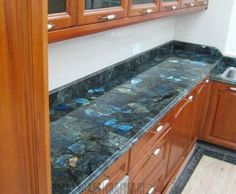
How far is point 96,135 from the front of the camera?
4.80ft

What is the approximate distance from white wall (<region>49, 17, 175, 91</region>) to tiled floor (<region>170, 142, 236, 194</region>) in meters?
1.20

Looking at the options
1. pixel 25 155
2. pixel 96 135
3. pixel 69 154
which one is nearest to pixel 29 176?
pixel 25 155

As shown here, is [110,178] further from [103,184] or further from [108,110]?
[108,110]

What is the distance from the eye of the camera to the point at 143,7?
168 centimetres

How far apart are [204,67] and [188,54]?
0.52m

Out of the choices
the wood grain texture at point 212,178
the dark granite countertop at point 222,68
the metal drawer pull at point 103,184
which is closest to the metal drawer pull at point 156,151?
the metal drawer pull at point 103,184

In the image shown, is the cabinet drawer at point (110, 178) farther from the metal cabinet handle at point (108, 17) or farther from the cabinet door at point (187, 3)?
the cabinet door at point (187, 3)

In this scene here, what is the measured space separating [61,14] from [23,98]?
1.89 ft

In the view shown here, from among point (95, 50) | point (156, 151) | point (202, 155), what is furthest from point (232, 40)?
point (156, 151)

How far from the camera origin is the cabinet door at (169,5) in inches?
75.8

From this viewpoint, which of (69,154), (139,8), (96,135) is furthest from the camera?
(139,8)

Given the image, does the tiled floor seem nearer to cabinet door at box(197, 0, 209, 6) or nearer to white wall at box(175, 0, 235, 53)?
white wall at box(175, 0, 235, 53)

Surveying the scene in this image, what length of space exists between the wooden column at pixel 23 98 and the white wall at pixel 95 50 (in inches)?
40.7

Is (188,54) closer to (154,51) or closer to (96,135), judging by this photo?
(154,51)
